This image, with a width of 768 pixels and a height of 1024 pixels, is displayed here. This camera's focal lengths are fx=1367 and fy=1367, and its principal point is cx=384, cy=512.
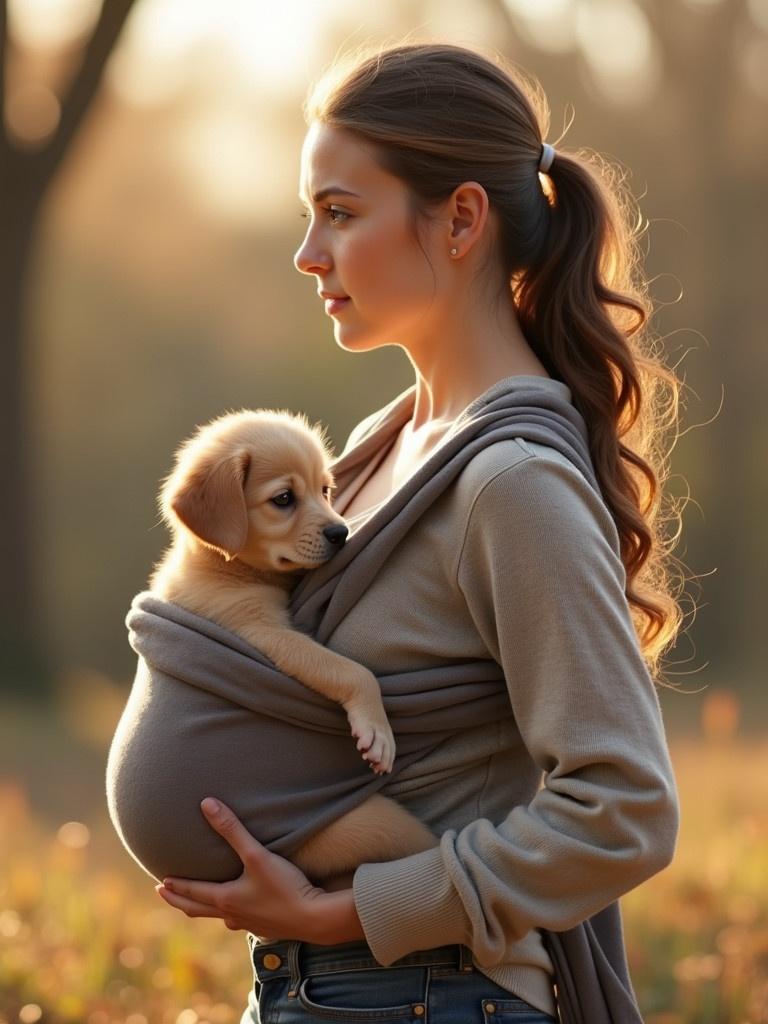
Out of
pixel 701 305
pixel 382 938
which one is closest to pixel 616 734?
pixel 382 938

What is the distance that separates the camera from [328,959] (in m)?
2.38

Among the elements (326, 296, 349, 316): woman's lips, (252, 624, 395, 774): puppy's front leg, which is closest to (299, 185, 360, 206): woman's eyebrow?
(326, 296, 349, 316): woman's lips

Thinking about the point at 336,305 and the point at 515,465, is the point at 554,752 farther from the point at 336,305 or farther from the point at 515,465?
the point at 336,305

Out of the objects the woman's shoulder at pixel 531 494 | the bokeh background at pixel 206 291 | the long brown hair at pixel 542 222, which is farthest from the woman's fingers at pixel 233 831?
the bokeh background at pixel 206 291

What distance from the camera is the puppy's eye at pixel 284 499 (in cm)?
296

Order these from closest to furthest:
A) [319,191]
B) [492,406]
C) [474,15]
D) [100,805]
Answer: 1. [492,406]
2. [319,191]
3. [100,805]
4. [474,15]

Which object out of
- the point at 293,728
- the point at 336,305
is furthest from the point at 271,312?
the point at 293,728

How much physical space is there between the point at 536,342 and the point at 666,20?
50.1 feet

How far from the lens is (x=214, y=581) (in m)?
2.86

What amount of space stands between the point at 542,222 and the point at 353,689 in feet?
3.48

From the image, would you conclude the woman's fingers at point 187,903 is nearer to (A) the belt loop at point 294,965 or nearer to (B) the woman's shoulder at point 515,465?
(A) the belt loop at point 294,965

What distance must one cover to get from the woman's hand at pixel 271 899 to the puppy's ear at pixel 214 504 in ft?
2.13

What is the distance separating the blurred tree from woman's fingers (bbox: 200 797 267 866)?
8712mm

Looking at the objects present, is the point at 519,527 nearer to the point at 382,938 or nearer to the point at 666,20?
the point at 382,938
